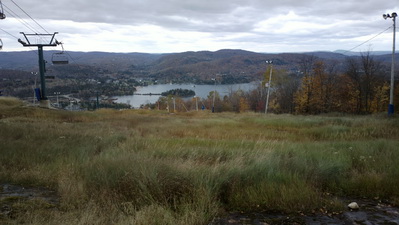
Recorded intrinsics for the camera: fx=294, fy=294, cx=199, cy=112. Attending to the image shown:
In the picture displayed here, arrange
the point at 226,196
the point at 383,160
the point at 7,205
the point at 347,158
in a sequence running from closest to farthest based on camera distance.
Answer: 1. the point at 7,205
2. the point at 226,196
3. the point at 383,160
4. the point at 347,158

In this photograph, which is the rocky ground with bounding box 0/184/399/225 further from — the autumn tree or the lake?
the lake

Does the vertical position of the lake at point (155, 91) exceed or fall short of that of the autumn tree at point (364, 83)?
Answer: it falls short

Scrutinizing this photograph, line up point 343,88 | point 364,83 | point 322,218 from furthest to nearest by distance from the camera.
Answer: point 343,88 → point 364,83 → point 322,218

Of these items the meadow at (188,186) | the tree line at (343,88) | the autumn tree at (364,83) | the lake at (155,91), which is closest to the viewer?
the meadow at (188,186)

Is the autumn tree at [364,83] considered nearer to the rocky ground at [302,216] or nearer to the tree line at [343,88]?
the tree line at [343,88]

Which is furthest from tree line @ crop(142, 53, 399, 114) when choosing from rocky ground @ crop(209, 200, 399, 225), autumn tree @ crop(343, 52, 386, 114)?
rocky ground @ crop(209, 200, 399, 225)

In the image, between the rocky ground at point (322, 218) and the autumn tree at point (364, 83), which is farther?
the autumn tree at point (364, 83)

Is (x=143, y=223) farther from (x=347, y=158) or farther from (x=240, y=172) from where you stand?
(x=347, y=158)

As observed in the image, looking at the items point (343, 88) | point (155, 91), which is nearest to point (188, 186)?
point (343, 88)

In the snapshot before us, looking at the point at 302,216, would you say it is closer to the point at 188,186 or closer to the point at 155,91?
the point at 188,186

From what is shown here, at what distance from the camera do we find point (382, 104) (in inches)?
2196

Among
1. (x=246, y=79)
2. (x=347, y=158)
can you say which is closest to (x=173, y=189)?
(x=347, y=158)

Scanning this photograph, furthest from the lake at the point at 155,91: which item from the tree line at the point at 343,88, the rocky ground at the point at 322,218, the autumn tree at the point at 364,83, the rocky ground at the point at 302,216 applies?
the rocky ground at the point at 322,218

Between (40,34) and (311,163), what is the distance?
39330 mm
